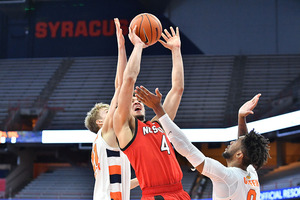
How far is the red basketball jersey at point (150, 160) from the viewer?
12.2 ft

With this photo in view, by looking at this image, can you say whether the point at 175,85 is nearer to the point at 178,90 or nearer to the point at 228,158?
the point at 178,90

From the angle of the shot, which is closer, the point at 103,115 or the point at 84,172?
the point at 103,115

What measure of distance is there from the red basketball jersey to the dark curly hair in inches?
22.1

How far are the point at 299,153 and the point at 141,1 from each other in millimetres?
8645

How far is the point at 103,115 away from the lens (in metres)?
4.71

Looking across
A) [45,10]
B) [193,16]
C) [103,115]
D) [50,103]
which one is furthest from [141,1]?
[103,115]

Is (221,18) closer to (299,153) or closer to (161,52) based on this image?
(161,52)

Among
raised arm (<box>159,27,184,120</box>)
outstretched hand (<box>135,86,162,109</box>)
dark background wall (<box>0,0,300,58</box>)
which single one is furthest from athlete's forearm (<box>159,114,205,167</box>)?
dark background wall (<box>0,0,300,58</box>)

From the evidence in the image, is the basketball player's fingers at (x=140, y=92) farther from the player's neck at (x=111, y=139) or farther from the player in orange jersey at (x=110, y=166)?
the player's neck at (x=111, y=139)

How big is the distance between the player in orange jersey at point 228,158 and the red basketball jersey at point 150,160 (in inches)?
15.6

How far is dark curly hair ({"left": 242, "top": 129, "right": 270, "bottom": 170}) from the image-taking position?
3.64 meters

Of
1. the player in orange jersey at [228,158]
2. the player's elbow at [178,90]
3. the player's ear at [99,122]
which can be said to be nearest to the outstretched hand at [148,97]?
the player in orange jersey at [228,158]

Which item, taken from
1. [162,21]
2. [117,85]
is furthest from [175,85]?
[162,21]

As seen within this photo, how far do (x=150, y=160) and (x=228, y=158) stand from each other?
60cm
